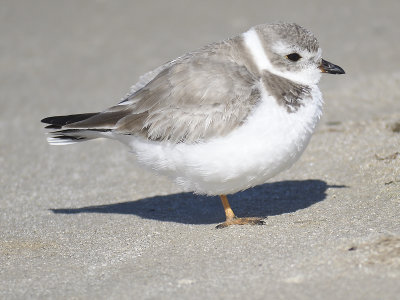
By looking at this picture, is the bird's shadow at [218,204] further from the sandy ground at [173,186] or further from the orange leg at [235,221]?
the orange leg at [235,221]

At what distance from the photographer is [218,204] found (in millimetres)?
6613

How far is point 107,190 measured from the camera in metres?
7.05

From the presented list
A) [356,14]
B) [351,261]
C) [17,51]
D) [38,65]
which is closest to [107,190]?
[351,261]

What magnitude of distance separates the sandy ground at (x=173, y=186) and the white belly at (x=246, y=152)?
46 cm

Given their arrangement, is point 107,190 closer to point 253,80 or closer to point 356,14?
point 253,80

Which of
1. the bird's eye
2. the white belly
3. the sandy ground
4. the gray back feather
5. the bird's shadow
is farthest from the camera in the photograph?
the bird's shadow

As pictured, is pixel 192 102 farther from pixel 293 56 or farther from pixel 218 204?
pixel 218 204

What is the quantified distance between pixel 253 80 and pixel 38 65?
21.7 ft

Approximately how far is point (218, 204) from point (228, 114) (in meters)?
1.63

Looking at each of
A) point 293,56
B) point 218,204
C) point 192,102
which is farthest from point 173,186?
point 293,56

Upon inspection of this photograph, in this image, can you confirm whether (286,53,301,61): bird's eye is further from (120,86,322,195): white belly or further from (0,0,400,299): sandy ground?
(0,0,400,299): sandy ground

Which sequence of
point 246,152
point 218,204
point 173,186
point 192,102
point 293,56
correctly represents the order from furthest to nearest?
point 173,186 → point 218,204 → point 293,56 → point 192,102 → point 246,152

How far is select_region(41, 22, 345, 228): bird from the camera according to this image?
204 inches

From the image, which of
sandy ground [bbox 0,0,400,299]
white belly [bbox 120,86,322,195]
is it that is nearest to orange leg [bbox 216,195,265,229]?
sandy ground [bbox 0,0,400,299]
